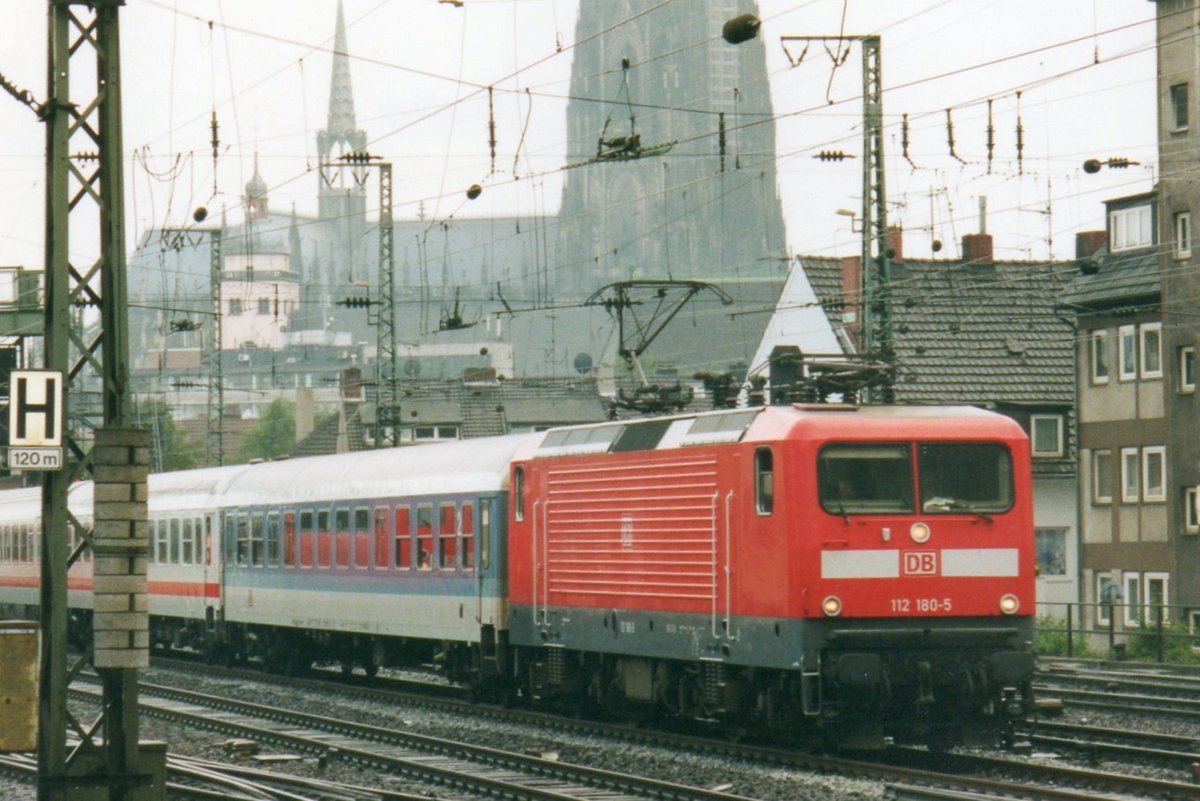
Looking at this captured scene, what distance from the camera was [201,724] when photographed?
80.2 ft

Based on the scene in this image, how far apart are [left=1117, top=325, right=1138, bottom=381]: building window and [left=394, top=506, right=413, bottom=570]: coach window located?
88.3 feet

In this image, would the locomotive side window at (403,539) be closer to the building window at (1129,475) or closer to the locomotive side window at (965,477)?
the locomotive side window at (965,477)

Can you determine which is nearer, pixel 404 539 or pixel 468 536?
pixel 468 536

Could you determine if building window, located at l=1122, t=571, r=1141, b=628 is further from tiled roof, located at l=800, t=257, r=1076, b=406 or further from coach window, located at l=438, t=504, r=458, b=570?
coach window, located at l=438, t=504, r=458, b=570

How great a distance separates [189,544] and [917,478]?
20990 millimetres

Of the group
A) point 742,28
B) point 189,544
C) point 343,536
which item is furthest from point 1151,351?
point 742,28

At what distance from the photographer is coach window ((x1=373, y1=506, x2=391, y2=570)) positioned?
28.2 meters

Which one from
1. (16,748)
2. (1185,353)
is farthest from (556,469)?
(1185,353)

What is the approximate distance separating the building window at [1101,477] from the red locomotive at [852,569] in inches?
1301

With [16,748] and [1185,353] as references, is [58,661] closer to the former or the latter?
[16,748]

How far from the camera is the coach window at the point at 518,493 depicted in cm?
2362

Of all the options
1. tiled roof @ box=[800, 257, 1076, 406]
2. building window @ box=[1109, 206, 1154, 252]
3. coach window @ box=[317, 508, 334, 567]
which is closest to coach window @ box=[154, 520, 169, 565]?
coach window @ box=[317, 508, 334, 567]

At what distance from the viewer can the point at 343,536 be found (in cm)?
2977

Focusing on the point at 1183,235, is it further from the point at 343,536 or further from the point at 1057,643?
the point at 343,536
